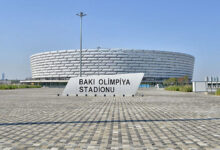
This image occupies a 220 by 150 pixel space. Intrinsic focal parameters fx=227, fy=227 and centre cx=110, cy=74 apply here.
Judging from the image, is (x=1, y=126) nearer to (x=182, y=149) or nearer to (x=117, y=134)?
(x=117, y=134)

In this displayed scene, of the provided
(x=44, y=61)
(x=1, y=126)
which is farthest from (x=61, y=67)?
(x=1, y=126)

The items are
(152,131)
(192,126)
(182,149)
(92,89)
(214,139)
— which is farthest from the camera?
(92,89)

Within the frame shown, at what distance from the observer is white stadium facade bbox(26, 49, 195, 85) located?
10025 centimetres

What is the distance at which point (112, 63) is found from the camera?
100062mm

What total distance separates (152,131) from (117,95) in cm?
1627

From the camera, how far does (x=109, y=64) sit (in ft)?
328

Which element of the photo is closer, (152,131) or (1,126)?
(152,131)

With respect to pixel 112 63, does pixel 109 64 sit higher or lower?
lower

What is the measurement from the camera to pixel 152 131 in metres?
5.43

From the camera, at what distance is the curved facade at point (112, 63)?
329 ft

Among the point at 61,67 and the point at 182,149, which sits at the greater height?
the point at 61,67

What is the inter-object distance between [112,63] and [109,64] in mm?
1395

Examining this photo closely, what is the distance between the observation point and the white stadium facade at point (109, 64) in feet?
329

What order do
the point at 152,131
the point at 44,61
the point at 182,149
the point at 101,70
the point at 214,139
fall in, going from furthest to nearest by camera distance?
the point at 44,61 → the point at 101,70 → the point at 152,131 → the point at 214,139 → the point at 182,149
